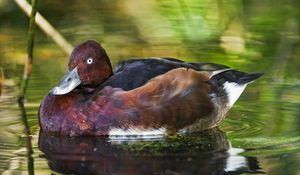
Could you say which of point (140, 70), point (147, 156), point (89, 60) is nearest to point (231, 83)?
point (140, 70)

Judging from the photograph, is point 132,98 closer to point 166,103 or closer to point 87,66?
point 166,103

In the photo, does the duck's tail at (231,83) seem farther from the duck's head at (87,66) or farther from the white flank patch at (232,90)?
the duck's head at (87,66)

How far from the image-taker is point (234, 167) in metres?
6.35

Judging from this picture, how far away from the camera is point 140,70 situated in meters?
7.54

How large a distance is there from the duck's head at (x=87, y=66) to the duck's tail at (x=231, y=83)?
825 millimetres

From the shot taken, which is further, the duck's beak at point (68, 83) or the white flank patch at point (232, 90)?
the white flank patch at point (232, 90)

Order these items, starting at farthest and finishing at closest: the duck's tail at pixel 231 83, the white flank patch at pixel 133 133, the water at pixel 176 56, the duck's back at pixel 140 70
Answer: the duck's tail at pixel 231 83 < the duck's back at pixel 140 70 < the white flank patch at pixel 133 133 < the water at pixel 176 56

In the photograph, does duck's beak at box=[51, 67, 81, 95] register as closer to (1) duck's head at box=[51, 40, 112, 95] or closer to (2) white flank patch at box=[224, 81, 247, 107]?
(1) duck's head at box=[51, 40, 112, 95]

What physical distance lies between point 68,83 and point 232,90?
4.09 ft

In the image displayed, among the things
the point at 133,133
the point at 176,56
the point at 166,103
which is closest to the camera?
the point at 133,133

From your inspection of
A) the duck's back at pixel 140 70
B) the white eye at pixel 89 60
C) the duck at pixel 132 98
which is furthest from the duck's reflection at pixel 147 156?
the white eye at pixel 89 60

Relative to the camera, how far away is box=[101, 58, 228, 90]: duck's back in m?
7.48

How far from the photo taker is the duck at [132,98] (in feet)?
24.3

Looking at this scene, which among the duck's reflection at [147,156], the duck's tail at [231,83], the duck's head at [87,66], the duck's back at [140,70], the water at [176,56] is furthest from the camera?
the duck's tail at [231,83]
